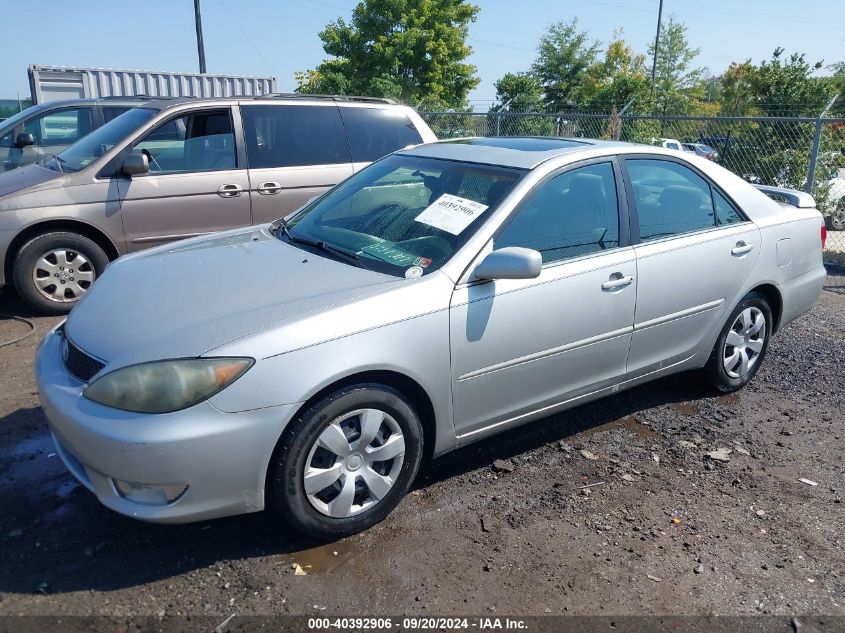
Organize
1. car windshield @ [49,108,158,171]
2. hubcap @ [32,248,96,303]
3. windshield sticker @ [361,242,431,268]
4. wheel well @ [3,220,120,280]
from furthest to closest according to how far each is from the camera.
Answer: car windshield @ [49,108,158,171]
hubcap @ [32,248,96,303]
wheel well @ [3,220,120,280]
windshield sticker @ [361,242,431,268]

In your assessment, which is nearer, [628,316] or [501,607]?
[501,607]

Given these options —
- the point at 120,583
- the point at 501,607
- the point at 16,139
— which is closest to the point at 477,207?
the point at 501,607

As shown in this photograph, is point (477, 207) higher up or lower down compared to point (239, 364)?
higher up

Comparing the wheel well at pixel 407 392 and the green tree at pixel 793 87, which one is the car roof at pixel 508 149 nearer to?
the wheel well at pixel 407 392

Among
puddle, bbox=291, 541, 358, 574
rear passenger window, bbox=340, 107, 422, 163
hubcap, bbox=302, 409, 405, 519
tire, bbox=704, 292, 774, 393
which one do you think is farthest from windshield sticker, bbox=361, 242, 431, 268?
rear passenger window, bbox=340, 107, 422, 163

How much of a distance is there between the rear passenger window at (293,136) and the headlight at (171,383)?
4316 millimetres

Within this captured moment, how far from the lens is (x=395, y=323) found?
121 inches

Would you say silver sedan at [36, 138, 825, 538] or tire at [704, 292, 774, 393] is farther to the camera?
tire at [704, 292, 774, 393]

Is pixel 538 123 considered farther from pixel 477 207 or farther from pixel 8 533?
pixel 8 533

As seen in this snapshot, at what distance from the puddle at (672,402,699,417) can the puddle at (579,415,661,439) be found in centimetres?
36

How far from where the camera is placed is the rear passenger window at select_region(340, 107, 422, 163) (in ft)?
23.6

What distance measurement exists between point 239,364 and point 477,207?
1.49 metres

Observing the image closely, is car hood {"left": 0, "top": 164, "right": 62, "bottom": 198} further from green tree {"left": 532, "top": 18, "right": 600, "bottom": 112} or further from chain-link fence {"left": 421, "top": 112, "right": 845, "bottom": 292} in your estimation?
green tree {"left": 532, "top": 18, "right": 600, "bottom": 112}

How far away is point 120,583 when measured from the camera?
9.25 feet
